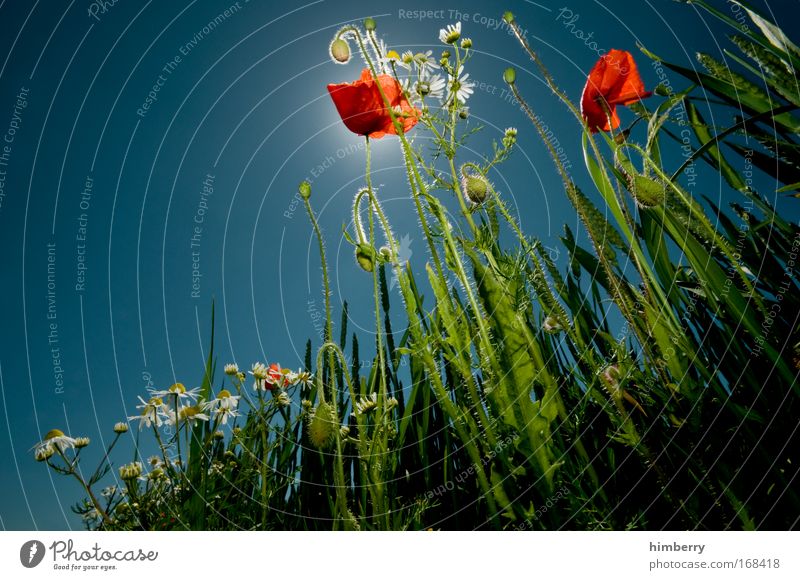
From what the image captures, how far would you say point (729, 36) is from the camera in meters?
0.64

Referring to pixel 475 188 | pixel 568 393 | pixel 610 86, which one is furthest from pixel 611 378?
pixel 610 86

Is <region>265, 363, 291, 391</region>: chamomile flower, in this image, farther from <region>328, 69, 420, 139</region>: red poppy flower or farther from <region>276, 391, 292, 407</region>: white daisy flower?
<region>328, 69, 420, 139</region>: red poppy flower

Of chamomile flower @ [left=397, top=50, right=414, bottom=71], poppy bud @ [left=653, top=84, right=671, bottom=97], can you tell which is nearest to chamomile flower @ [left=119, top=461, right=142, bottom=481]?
chamomile flower @ [left=397, top=50, right=414, bottom=71]

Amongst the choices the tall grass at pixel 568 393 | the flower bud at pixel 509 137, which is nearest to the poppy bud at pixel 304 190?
the tall grass at pixel 568 393

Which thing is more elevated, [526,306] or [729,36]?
[729,36]

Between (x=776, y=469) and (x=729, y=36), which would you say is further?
(x=729, y=36)

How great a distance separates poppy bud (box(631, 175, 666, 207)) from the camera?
548mm

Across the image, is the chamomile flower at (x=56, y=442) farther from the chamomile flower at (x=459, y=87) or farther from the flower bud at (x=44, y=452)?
the chamomile flower at (x=459, y=87)

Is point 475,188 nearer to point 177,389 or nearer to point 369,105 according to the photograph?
point 369,105
